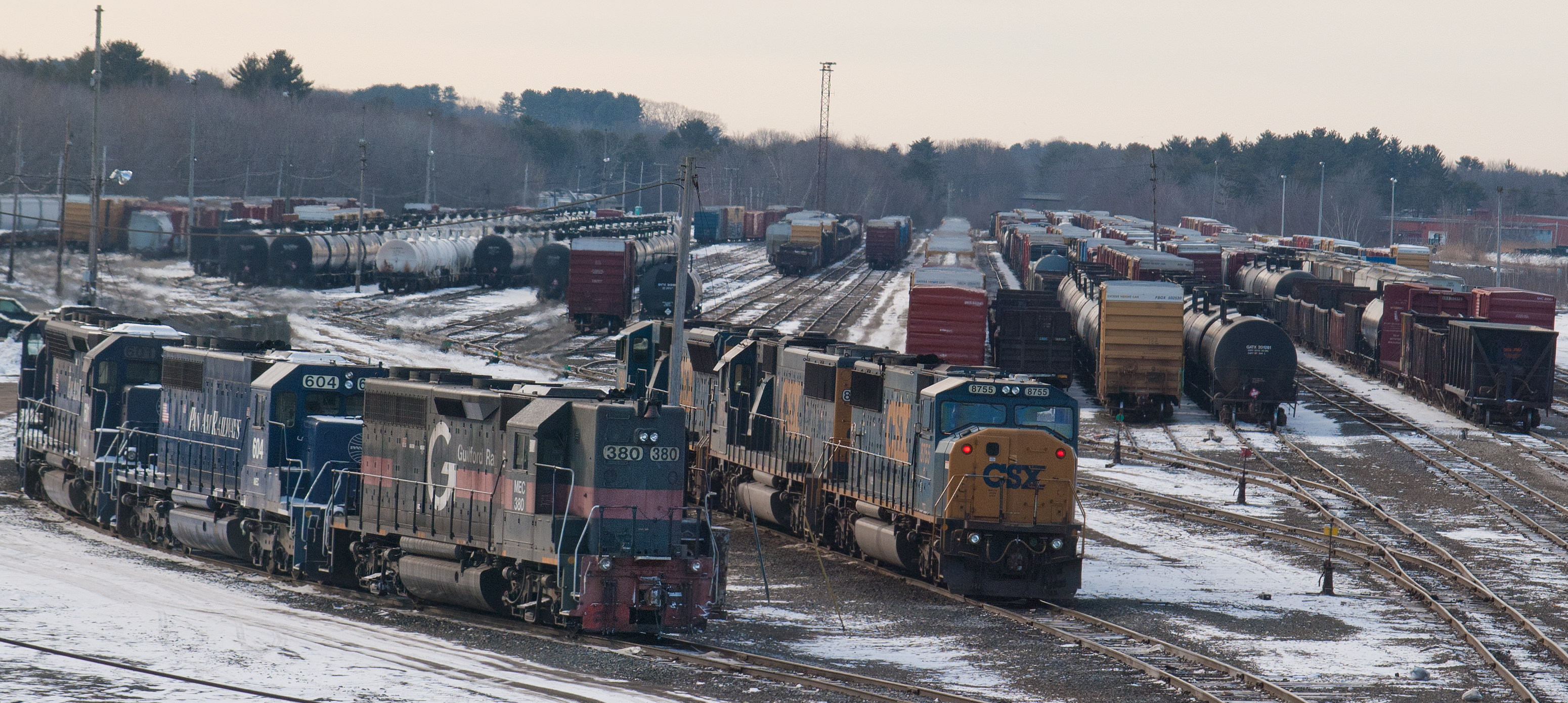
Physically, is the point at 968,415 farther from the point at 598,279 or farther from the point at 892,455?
the point at 598,279

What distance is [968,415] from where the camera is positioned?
65.4ft

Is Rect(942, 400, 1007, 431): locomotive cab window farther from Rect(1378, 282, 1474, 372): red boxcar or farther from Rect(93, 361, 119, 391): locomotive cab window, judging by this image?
Rect(1378, 282, 1474, 372): red boxcar

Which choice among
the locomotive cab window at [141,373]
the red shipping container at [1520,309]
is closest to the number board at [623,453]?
the locomotive cab window at [141,373]

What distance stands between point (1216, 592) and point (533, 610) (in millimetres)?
9425

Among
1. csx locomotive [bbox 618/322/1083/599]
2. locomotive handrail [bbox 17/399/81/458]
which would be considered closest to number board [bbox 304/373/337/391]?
csx locomotive [bbox 618/322/1083/599]

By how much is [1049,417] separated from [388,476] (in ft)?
28.0

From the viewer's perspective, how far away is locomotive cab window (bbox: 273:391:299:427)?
66.2 feet

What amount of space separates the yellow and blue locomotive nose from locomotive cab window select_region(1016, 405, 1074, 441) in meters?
0.51

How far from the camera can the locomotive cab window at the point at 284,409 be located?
20.2 meters

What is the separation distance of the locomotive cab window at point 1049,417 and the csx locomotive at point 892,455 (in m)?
0.01

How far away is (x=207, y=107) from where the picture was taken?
5022 inches

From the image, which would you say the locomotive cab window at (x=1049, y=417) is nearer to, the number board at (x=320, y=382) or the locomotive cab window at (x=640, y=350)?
the number board at (x=320, y=382)

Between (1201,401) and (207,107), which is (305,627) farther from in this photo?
(207,107)

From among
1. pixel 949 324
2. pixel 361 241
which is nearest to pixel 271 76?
pixel 361 241
